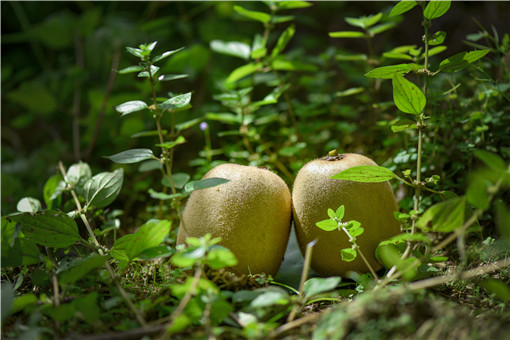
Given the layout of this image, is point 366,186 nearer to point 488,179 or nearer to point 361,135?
point 488,179

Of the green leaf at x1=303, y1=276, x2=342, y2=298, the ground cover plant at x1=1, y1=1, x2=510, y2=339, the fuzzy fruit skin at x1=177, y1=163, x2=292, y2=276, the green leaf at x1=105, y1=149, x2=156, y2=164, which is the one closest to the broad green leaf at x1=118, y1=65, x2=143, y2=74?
the ground cover plant at x1=1, y1=1, x2=510, y2=339

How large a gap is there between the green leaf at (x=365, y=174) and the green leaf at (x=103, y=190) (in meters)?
0.51

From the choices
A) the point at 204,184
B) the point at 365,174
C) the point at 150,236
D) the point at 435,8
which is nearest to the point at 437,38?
the point at 435,8

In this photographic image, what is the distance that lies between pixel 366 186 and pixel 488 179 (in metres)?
0.29

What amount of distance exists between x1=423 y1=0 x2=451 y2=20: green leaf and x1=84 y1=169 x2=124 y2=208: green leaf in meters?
0.73

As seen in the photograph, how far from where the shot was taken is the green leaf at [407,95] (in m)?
0.76

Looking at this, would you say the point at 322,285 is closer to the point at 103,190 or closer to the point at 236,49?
the point at 103,190

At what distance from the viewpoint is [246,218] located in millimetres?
881

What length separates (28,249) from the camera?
776 mm

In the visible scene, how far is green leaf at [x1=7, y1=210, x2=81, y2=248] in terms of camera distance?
2.63ft

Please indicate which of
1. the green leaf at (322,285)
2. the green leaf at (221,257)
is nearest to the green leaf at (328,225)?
the green leaf at (322,285)

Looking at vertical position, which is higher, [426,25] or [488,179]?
[426,25]

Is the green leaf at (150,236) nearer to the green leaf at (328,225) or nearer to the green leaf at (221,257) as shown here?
the green leaf at (221,257)

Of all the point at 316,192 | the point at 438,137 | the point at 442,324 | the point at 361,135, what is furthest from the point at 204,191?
the point at 361,135
